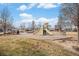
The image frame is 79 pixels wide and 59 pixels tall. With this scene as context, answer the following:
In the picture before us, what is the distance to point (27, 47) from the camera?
5.44ft

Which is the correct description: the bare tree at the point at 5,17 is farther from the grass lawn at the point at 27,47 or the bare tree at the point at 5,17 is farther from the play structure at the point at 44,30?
the play structure at the point at 44,30

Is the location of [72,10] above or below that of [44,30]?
above

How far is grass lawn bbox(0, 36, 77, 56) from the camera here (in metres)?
1.65

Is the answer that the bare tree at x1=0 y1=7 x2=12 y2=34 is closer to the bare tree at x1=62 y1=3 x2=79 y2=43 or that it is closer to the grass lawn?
the grass lawn

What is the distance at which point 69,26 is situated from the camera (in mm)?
1673

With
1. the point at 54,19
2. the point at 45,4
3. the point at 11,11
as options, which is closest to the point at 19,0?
the point at 11,11

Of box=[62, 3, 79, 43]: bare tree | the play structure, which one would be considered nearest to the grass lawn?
Answer: the play structure

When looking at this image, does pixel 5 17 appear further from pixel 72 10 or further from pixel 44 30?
pixel 72 10

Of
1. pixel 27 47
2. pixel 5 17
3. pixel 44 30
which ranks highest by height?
pixel 5 17

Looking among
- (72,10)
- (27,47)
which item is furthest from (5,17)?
(72,10)

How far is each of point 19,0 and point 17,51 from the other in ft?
1.47

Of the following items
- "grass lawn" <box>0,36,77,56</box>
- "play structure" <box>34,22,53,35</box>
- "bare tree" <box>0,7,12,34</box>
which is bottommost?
"grass lawn" <box>0,36,77,56</box>

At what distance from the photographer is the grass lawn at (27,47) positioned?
1.65 meters

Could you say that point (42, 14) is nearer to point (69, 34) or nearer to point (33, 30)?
point (33, 30)
